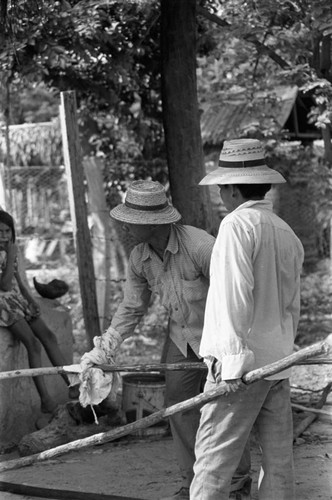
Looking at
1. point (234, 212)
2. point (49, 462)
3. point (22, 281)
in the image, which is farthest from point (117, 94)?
point (234, 212)

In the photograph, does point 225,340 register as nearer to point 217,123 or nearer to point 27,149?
point 217,123

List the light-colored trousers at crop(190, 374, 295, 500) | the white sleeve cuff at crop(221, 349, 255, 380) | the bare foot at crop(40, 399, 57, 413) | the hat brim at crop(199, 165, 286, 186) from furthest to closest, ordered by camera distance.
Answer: the bare foot at crop(40, 399, 57, 413), the hat brim at crop(199, 165, 286, 186), the light-colored trousers at crop(190, 374, 295, 500), the white sleeve cuff at crop(221, 349, 255, 380)

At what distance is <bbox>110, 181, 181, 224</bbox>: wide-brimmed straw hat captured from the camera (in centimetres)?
458

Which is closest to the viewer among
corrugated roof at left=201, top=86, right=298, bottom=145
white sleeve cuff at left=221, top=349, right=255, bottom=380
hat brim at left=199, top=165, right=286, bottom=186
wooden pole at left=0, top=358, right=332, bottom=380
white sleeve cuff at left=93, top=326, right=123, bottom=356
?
white sleeve cuff at left=221, top=349, right=255, bottom=380

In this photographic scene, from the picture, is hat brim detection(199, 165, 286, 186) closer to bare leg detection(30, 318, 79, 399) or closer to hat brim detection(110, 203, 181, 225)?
hat brim detection(110, 203, 181, 225)

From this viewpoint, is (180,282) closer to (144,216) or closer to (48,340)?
(144,216)

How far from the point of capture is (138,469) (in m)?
5.61

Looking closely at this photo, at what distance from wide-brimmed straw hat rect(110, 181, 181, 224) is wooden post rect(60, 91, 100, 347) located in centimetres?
273

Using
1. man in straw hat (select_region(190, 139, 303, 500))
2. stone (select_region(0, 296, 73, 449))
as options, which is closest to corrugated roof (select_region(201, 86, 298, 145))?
stone (select_region(0, 296, 73, 449))

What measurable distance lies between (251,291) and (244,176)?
61cm

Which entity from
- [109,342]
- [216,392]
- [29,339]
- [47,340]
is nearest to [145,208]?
[109,342]

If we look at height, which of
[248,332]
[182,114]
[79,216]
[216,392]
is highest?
[182,114]

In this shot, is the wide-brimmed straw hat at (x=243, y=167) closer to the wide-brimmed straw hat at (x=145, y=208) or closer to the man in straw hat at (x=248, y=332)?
the man in straw hat at (x=248, y=332)

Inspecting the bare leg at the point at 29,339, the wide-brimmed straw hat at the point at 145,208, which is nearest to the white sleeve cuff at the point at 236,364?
the wide-brimmed straw hat at the point at 145,208
